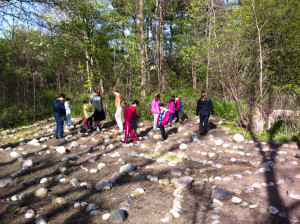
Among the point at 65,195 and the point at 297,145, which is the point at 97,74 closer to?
the point at 65,195

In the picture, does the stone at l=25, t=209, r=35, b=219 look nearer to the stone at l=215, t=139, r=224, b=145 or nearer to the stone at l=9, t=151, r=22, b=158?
the stone at l=9, t=151, r=22, b=158

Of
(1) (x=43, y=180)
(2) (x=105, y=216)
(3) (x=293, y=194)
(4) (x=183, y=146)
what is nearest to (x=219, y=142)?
(4) (x=183, y=146)

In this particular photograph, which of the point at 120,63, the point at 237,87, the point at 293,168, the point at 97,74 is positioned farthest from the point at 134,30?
the point at 293,168

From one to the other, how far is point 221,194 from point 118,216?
5.93 feet

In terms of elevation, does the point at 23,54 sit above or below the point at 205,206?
above

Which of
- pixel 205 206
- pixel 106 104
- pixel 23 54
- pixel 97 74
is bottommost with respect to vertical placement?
pixel 205 206

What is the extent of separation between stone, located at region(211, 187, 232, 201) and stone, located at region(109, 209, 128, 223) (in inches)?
62.1

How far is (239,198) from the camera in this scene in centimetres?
352

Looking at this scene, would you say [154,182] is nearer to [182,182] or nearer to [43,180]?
[182,182]

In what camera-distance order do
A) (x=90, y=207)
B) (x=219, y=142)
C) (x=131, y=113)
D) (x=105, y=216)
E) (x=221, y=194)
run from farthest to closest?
(x=131, y=113)
(x=219, y=142)
(x=221, y=194)
(x=90, y=207)
(x=105, y=216)

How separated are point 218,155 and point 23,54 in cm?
1327

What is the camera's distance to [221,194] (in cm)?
363

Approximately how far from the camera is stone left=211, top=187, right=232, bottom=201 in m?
3.59

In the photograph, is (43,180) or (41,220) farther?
(43,180)
